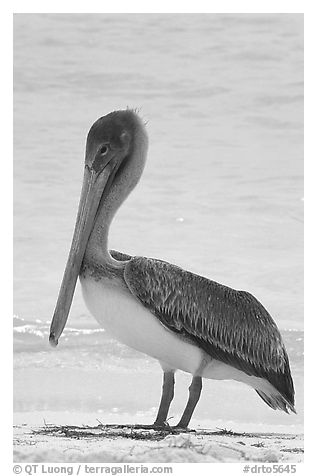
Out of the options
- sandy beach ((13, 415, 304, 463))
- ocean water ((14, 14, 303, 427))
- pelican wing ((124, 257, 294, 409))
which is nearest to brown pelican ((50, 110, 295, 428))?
pelican wing ((124, 257, 294, 409))

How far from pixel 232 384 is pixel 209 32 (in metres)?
3.10

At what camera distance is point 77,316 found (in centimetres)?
699

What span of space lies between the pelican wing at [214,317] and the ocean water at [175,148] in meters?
2.16

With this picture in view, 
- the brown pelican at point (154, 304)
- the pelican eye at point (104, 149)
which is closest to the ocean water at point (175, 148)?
the brown pelican at point (154, 304)

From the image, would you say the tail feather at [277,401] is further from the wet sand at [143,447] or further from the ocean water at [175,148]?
the ocean water at [175,148]

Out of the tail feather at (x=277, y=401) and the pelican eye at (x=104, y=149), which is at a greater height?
the pelican eye at (x=104, y=149)

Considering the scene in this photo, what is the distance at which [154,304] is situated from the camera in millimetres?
4227

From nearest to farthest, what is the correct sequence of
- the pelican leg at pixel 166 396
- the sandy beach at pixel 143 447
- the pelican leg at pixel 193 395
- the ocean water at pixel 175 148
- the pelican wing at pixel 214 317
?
the sandy beach at pixel 143 447 < the pelican wing at pixel 214 317 < the pelican leg at pixel 193 395 < the pelican leg at pixel 166 396 < the ocean water at pixel 175 148

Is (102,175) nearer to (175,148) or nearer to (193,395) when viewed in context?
(193,395)

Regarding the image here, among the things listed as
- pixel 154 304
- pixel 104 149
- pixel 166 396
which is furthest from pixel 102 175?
pixel 166 396

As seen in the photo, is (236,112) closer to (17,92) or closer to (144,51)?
(144,51)

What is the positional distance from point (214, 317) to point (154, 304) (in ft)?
0.92

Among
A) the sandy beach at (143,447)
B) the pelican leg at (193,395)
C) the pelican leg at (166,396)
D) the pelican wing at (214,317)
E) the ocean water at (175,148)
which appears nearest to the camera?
the sandy beach at (143,447)

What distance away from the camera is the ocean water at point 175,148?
731cm
